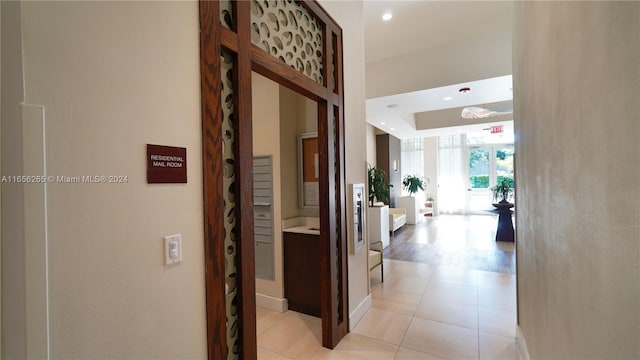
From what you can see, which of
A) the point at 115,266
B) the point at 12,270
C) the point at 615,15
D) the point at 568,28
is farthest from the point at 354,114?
the point at 12,270

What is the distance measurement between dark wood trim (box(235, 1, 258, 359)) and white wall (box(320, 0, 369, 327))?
1.34m

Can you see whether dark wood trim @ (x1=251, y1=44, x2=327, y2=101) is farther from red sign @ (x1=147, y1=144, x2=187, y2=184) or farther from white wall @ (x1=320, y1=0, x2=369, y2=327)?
red sign @ (x1=147, y1=144, x2=187, y2=184)

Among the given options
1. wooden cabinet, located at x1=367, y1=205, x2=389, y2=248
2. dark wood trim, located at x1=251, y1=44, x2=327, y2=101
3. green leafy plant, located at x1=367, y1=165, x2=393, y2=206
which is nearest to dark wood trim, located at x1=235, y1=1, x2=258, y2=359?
dark wood trim, located at x1=251, y1=44, x2=327, y2=101

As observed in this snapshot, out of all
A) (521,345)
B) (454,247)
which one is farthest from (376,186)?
(521,345)

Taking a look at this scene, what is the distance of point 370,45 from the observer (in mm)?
4363

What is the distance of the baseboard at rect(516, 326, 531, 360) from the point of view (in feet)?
6.68

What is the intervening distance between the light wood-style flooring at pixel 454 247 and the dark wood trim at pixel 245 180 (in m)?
4.00

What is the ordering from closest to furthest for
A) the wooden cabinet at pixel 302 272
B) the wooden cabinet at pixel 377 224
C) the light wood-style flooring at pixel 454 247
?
the wooden cabinet at pixel 302 272 → the light wood-style flooring at pixel 454 247 → the wooden cabinet at pixel 377 224

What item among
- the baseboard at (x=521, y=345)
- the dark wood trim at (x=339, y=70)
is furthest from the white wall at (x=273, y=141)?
the baseboard at (x=521, y=345)

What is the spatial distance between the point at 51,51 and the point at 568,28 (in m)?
1.77

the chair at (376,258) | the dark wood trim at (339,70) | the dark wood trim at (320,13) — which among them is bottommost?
the chair at (376,258)

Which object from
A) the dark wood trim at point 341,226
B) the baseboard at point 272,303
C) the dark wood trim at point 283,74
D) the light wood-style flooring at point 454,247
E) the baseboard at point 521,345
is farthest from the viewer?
the light wood-style flooring at point 454,247

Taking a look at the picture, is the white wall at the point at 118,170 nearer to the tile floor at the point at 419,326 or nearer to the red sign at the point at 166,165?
the red sign at the point at 166,165

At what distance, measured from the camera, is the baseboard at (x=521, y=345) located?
204 centimetres
